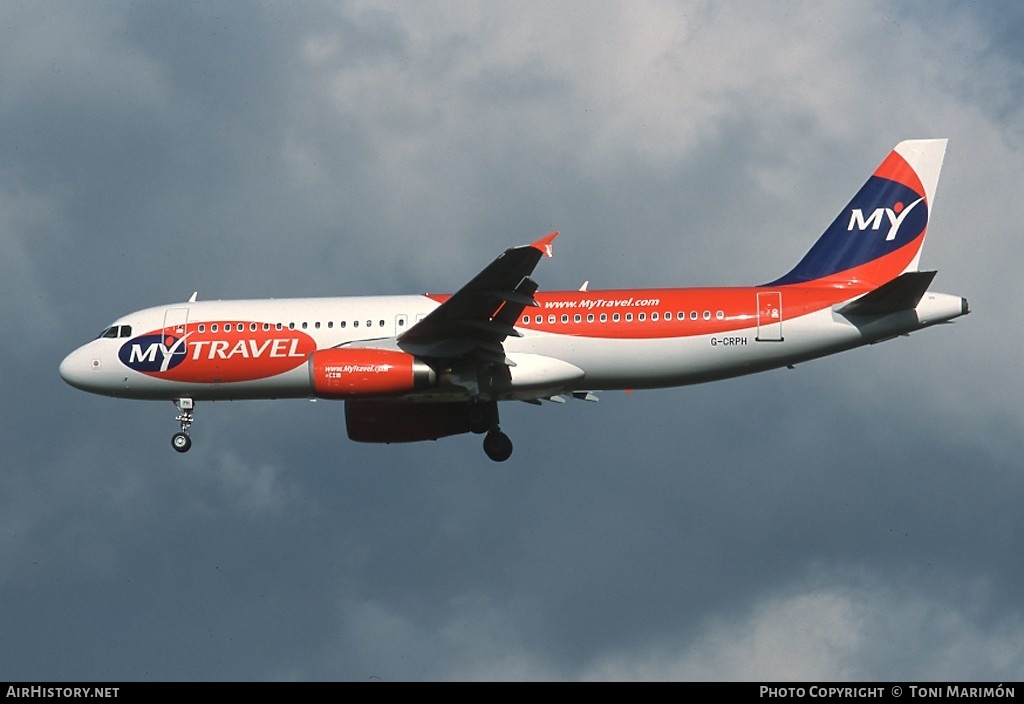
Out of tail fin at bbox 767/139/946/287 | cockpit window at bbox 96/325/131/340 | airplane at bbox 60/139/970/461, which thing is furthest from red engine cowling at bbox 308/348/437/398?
tail fin at bbox 767/139/946/287

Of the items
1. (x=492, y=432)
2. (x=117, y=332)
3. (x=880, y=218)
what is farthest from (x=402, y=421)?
(x=880, y=218)

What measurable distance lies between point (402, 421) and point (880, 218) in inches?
548

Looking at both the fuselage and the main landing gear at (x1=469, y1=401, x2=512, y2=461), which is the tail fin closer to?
the fuselage

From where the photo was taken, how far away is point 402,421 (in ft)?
145

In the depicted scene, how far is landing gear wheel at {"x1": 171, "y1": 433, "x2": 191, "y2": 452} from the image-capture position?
42375 mm

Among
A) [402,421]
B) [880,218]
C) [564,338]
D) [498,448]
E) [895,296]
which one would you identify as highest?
[880,218]

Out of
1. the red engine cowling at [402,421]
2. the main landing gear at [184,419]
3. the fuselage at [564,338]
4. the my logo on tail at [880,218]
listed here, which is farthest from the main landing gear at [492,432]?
the my logo on tail at [880,218]

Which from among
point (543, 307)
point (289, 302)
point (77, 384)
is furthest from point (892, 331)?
point (77, 384)

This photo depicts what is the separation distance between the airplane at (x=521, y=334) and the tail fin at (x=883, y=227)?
0.04 metres

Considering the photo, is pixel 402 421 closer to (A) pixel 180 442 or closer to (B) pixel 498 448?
(B) pixel 498 448
